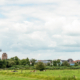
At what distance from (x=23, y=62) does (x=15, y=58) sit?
531 inches

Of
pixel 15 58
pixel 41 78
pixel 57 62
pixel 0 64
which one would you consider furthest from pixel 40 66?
pixel 15 58

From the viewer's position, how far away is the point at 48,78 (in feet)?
117

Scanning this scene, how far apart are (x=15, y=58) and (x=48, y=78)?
11155 centimetres

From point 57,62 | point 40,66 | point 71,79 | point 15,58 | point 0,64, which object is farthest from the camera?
point 15,58

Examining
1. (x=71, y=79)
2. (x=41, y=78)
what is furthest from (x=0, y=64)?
(x=71, y=79)

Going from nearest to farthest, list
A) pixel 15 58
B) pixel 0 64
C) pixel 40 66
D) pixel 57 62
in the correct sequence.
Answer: pixel 40 66
pixel 0 64
pixel 57 62
pixel 15 58

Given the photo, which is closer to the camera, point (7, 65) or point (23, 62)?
point (7, 65)

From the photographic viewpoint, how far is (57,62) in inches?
5118

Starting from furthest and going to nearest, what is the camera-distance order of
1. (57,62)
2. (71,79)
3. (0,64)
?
(57,62) → (0,64) → (71,79)

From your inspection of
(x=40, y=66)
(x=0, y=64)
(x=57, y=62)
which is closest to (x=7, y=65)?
(x=0, y=64)

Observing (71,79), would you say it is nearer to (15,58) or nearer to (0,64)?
(0,64)

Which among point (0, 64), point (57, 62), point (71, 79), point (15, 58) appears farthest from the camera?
point (15, 58)

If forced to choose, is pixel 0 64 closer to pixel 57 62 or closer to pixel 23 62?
pixel 23 62

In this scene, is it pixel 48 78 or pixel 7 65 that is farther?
pixel 7 65
